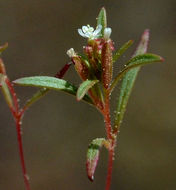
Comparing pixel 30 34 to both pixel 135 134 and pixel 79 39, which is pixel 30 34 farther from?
pixel 135 134

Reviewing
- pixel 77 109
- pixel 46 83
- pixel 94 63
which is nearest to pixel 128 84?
pixel 94 63

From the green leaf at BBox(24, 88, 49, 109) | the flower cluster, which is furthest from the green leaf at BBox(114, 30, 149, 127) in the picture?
the green leaf at BBox(24, 88, 49, 109)

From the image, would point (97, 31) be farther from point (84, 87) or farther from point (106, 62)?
point (84, 87)

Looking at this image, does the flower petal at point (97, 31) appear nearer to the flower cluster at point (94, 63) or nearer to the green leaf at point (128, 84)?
the flower cluster at point (94, 63)

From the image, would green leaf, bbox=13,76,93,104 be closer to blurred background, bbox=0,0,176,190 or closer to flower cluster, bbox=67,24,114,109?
flower cluster, bbox=67,24,114,109

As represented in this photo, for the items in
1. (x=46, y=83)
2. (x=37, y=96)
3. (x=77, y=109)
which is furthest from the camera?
(x=77, y=109)
